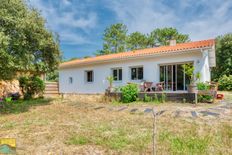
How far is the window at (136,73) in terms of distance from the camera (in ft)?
47.6

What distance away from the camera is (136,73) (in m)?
14.8

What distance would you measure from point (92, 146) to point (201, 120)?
3.82 m

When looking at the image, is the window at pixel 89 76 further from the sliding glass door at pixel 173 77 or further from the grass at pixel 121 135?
the grass at pixel 121 135

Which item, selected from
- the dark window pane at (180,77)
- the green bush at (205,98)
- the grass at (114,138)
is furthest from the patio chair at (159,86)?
the grass at (114,138)

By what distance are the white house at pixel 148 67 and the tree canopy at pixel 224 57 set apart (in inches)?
414

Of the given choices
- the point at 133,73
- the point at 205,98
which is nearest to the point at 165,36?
the point at 133,73

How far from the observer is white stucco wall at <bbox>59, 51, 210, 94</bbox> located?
12055 mm

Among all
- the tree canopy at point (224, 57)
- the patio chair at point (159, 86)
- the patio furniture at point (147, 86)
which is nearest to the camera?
the patio chair at point (159, 86)

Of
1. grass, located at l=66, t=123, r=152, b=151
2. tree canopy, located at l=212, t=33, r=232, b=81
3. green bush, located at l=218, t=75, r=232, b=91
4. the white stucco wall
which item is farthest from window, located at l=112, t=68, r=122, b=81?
tree canopy, located at l=212, t=33, r=232, b=81

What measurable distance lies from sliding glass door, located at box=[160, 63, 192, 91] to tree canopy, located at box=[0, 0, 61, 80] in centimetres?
770

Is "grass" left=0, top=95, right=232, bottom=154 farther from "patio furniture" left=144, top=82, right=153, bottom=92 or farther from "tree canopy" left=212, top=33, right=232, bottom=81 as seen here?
"tree canopy" left=212, top=33, right=232, bottom=81

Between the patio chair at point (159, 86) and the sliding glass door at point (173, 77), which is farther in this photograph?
the sliding glass door at point (173, 77)

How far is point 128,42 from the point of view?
38875 mm

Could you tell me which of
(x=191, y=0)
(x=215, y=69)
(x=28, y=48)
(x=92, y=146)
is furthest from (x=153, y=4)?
(x=215, y=69)
